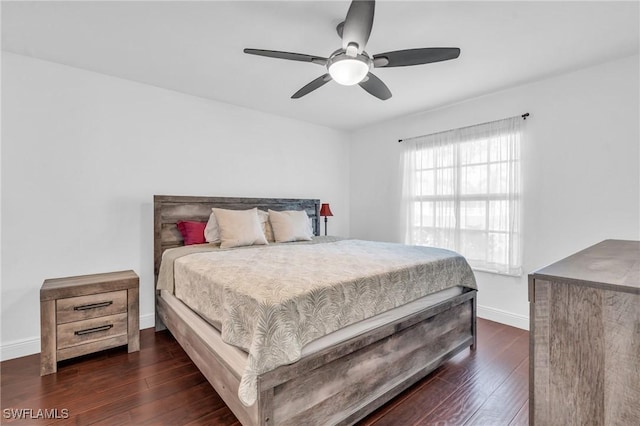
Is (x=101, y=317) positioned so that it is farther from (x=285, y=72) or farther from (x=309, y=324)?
(x=285, y=72)

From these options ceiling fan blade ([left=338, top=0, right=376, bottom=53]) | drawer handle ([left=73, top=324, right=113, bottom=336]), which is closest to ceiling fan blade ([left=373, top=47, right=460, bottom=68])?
ceiling fan blade ([left=338, top=0, right=376, bottom=53])

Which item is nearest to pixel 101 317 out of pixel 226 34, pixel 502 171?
pixel 226 34

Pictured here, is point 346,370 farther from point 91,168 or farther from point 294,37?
point 91,168

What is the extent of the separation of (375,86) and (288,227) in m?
1.80

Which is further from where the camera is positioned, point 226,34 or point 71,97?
point 71,97

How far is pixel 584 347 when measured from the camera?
0.86 meters

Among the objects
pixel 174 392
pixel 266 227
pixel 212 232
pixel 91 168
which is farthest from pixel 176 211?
pixel 174 392

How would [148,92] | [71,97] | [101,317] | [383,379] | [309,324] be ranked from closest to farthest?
1. [309,324]
2. [383,379]
3. [101,317]
4. [71,97]
5. [148,92]

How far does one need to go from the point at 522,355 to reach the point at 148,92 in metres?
4.31

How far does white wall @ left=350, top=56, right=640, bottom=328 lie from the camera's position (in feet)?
8.39

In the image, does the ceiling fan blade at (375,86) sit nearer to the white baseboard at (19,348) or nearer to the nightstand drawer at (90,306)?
the nightstand drawer at (90,306)

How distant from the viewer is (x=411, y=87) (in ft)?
10.3

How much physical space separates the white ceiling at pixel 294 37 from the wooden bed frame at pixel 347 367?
201 cm

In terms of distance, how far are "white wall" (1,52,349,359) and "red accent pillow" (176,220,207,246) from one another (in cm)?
34
